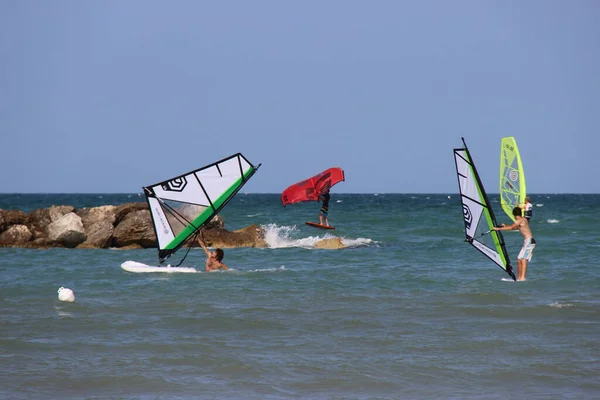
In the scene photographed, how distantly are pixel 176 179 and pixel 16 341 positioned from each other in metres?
6.93

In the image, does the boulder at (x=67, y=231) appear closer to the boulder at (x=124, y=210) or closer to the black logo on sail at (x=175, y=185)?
the boulder at (x=124, y=210)

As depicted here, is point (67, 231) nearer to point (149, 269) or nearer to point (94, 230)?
point (94, 230)

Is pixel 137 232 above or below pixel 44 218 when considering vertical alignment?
below

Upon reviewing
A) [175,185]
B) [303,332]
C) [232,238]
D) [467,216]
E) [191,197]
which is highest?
[175,185]

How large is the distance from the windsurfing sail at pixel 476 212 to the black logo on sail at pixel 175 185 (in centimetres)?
580

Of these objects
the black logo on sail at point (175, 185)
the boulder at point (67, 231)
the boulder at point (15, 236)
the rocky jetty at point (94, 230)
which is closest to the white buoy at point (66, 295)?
the black logo on sail at point (175, 185)

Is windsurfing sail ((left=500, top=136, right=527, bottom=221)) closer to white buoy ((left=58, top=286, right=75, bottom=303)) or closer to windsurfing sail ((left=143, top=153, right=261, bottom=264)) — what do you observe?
windsurfing sail ((left=143, top=153, right=261, bottom=264))

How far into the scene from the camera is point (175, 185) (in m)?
15.7

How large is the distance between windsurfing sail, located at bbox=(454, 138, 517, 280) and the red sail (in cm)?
904

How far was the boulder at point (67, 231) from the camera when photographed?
21.2m

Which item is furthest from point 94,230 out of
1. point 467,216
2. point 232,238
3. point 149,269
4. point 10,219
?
point 467,216

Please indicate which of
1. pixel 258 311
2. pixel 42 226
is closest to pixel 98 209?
pixel 42 226

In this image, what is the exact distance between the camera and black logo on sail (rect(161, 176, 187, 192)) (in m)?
15.6

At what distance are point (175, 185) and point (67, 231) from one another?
22.1ft
